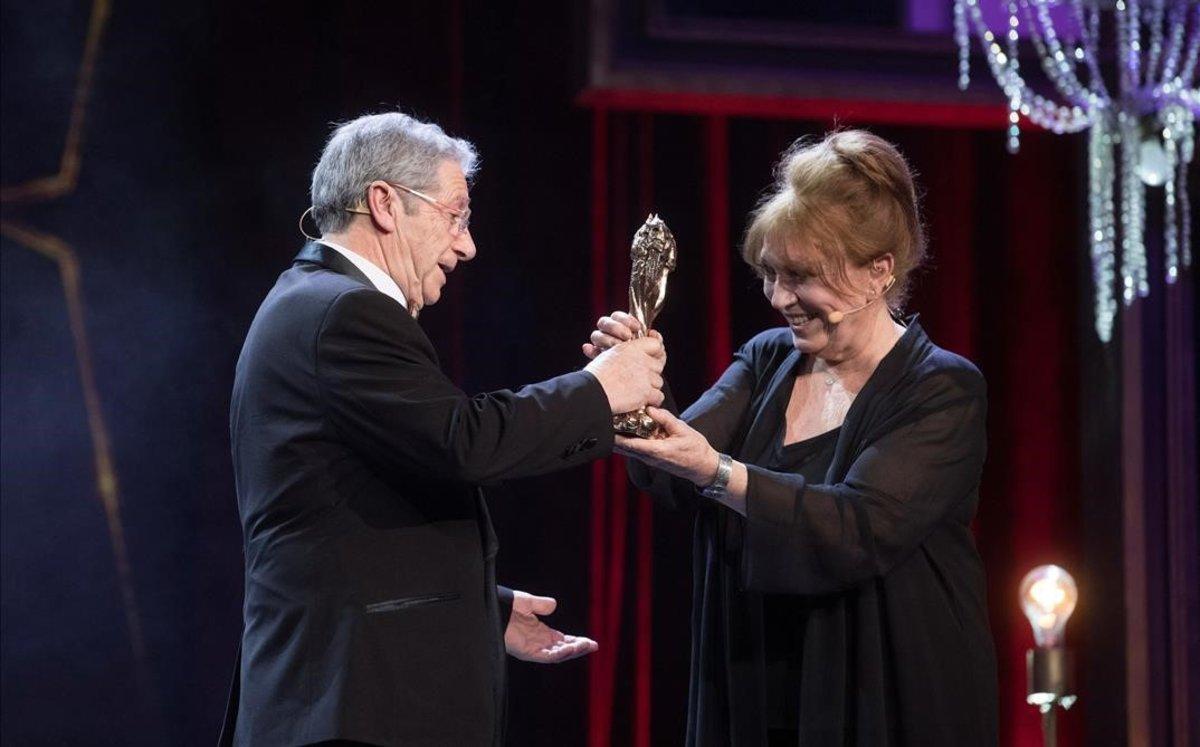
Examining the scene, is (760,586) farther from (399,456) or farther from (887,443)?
(399,456)

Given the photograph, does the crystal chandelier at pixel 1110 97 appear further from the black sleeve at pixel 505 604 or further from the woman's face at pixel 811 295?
the black sleeve at pixel 505 604

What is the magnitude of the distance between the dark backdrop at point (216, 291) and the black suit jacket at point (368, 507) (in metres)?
1.78

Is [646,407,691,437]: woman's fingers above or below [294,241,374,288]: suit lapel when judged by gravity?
below

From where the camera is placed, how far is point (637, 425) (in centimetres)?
205

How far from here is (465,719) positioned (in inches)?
76.2

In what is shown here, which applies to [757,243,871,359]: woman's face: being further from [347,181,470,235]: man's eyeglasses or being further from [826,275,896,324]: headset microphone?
[347,181,470,235]: man's eyeglasses

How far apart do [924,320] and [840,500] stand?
217 centimetres

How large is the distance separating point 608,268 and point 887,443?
1.81 m

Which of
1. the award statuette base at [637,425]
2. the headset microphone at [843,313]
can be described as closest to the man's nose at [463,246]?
the award statuette base at [637,425]

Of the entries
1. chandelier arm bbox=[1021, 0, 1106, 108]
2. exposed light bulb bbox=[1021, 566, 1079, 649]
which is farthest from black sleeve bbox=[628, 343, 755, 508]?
chandelier arm bbox=[1021, 0, 1106, 108]

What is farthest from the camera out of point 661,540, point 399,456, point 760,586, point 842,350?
point 661,540

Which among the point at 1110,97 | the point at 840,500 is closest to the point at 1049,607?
the point at 840,500

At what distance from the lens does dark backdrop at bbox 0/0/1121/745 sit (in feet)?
11.9

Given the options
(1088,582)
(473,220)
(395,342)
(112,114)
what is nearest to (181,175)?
(112,114)
